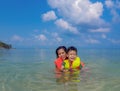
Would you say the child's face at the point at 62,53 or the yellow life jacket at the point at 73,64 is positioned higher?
the child's face at the point at 62,53

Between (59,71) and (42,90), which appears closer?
(42,90)

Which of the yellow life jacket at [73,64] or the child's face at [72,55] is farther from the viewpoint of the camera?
the yellow life jacket at [73,64]

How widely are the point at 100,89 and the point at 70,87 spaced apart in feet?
2.97

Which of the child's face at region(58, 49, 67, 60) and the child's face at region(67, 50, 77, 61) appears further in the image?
the child's face at region(58, 49, 67, 60)

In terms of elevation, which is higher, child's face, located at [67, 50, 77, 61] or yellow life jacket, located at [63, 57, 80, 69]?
child's face, located at [67, 50, 77, 61]

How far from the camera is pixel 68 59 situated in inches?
441

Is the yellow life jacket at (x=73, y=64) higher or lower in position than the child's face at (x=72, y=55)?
lower

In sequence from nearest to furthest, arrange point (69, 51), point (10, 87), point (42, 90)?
point (42, 90), point (10, 87), point (69, 51)

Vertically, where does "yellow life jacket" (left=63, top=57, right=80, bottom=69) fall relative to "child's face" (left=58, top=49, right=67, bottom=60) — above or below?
below

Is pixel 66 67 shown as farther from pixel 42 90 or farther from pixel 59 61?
pixel 42 90

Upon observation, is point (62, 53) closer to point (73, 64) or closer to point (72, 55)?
point (72, 55)

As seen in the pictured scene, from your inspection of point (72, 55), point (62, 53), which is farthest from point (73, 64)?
point (62, 53)

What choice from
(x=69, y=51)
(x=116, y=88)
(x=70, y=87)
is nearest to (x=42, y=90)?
(x=70, y=87)

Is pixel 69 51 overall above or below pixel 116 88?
above
